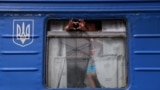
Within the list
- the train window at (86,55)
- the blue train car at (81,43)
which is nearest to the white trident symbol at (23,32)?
the blue train car at (81,43)

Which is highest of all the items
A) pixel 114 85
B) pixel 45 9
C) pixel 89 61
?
pixel 45 9

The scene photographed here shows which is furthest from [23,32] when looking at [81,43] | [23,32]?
[81,43]

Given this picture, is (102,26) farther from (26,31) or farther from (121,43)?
(26,31)

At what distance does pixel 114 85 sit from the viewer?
3.02 m

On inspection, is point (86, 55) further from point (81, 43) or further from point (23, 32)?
point (23, 32)

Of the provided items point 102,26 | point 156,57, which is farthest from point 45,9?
point 156,57

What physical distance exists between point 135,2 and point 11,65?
1.22 metres

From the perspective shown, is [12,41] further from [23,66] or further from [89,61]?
[89,61]

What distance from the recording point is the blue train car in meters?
2.98

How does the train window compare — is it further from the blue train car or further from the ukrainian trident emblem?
the ukrainian trident emblem

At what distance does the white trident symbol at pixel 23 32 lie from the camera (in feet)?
9.85

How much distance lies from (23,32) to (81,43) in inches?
20.4

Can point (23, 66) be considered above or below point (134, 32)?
below

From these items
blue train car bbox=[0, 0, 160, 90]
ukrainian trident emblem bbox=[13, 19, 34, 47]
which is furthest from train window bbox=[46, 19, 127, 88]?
ukrainian trident emblem bbox=[13, 19, 34, 47]
